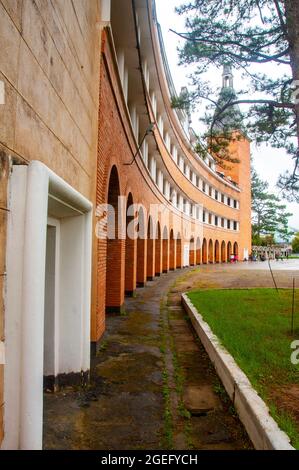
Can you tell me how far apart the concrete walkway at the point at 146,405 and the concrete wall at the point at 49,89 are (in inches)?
53.8

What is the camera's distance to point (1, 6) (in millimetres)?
2424

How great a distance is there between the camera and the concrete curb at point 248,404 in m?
2.95

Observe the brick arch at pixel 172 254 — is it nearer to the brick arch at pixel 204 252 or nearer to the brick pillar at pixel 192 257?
the brick pillar at pixel 192 257

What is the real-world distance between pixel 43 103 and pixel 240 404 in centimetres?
346

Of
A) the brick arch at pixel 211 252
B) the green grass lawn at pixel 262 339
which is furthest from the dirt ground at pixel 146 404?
the brick arch at pixel 211 252

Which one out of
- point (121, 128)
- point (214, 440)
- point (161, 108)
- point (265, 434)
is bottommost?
point (214, 440)

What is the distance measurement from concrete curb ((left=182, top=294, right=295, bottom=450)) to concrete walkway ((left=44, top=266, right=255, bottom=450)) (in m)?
0.14

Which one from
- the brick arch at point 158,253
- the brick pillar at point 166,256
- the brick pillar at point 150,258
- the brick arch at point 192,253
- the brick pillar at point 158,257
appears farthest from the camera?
the brick arch at point 192,253

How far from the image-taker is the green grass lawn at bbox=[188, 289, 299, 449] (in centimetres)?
389

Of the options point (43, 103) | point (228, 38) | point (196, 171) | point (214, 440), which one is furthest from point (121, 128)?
point (196, 171)

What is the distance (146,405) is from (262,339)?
103 inches

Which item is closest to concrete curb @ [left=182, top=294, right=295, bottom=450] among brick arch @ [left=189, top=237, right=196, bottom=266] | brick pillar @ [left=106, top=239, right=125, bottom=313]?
brick pillar @ [left=106, top=239, right=125, bottom=313]
